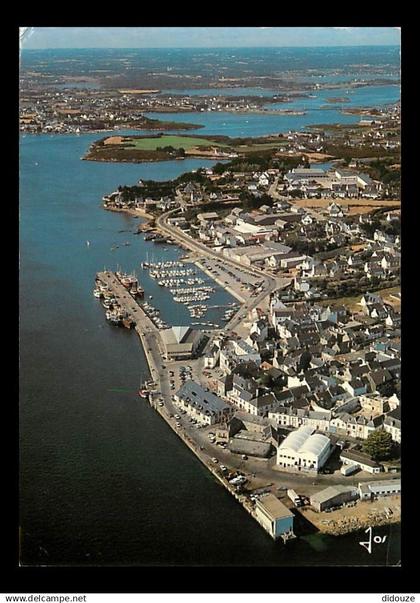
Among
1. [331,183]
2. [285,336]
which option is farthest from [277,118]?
[285,336]

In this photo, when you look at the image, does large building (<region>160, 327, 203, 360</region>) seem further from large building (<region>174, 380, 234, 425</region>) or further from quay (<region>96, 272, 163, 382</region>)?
large building (<region>174, 380, 234, 425</region>)

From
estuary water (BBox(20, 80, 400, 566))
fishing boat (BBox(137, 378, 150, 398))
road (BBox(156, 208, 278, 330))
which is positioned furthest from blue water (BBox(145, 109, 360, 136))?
fishing boat (BBox(137, 378, 150, 398))

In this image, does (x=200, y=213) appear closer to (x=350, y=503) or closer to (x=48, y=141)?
(x=48, y=141)

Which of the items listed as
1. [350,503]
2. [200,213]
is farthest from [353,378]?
[200,213]

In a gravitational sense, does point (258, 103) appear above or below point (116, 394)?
above

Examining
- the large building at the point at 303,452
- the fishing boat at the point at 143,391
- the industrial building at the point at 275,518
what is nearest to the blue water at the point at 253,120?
the fishing boat at the point at 143,391

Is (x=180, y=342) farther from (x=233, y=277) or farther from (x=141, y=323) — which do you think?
(x=233, y=277)

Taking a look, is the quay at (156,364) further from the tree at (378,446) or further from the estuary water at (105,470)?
the tree at (378,446)

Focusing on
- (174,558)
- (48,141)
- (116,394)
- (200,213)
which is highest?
(48,141)
